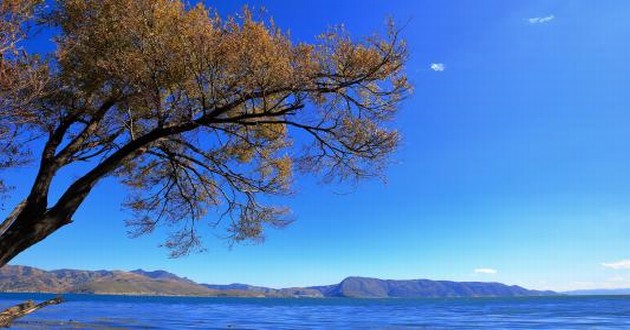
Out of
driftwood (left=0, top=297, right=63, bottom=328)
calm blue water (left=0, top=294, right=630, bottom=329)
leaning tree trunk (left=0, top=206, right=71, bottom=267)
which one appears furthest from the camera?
calm blue water (left=0, top=294, right=630, bottom=329)

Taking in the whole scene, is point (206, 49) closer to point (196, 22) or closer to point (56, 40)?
point (196, 22)

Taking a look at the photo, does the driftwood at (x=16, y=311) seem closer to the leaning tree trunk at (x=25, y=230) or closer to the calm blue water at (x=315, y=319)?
the leaning tree trunk at (x=25, y=230)

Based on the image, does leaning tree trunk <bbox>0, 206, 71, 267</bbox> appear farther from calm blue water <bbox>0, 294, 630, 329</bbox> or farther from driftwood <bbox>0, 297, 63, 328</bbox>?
calm blue water <bbox>0, 294, 630, 329</bbox>

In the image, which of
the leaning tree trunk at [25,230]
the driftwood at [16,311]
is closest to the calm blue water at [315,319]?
the leaning tree trunk at [25,230]

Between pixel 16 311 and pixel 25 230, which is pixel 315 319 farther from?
pixel 16 311

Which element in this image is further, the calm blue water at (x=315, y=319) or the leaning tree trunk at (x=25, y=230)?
the calm blue water at (x=315, y=319)

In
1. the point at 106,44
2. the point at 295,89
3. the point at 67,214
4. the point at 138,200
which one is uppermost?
the point at 106,44

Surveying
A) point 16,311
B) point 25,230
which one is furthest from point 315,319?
point 16,311

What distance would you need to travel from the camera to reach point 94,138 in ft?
37.6

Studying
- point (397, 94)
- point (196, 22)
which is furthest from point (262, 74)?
point (397, 94)

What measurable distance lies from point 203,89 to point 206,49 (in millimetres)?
728

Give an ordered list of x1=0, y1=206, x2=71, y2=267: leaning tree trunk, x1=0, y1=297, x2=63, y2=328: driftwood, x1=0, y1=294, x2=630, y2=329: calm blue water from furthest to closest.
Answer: x1=0, y1=294, x2=630, y2=329: calm blue water, x1=0, y1=206, x2=71, y2=267: leaning tree trunk, x1=0, y1=297, x2=63, y2=328: driftwood

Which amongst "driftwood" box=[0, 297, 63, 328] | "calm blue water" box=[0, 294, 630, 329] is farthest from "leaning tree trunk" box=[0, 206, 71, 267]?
"calm blue water" box=[0, 294, 630, 329]

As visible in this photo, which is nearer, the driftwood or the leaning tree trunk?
the driftwood
